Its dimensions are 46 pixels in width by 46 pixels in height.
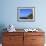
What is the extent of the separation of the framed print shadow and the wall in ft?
0.33

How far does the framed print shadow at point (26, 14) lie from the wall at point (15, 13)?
0.10 meters

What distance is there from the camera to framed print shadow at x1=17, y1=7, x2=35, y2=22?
457 centimetres

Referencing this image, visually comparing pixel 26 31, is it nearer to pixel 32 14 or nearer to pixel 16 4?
pixel 32 14

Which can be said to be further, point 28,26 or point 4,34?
point 28,26

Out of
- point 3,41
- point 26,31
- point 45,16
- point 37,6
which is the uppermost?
point 37,6

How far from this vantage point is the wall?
4.57 meters

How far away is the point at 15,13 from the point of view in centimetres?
459

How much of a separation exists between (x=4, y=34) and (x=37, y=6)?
1.46 meters

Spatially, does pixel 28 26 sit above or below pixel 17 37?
above

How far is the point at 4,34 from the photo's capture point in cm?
409

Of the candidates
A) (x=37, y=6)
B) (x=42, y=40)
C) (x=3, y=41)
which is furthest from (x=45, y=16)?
(x=3, y=41)

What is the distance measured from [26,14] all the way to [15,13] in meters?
0.37

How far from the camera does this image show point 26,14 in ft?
15.1

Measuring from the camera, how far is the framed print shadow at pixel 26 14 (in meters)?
4.57
